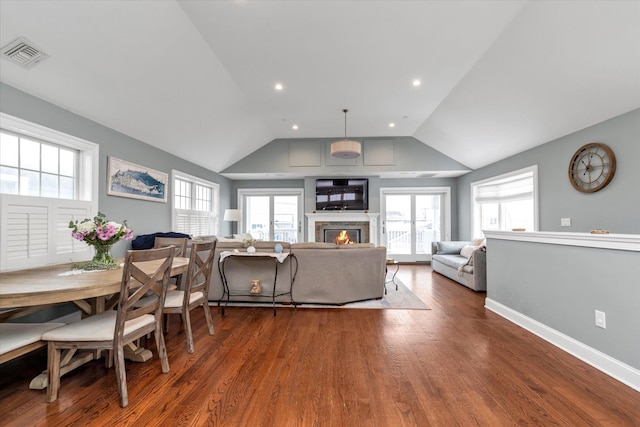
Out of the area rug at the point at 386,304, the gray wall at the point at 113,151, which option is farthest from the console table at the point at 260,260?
the gray wall at the point at 113,151

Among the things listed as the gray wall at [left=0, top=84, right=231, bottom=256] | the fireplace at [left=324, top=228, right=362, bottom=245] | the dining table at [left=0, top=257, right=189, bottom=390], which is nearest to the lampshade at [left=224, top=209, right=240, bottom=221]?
the gray wall at [left=0, top=84, right=231, bottom=256]

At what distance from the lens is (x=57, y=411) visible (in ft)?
5.25

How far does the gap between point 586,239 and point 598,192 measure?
1855 millimetres

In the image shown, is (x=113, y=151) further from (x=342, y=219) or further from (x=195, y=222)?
(x=342, y=219)

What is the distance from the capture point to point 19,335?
163cm

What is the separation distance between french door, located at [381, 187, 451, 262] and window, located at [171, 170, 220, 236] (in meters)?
4.42

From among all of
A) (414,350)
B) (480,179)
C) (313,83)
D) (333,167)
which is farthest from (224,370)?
(480,179)

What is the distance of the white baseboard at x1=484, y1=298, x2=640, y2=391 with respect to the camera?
73.7 inches

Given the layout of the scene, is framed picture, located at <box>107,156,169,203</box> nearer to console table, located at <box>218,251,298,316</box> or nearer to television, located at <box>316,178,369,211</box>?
console table, located at <box>218,251,298,316</box>

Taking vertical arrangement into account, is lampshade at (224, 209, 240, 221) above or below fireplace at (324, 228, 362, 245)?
above

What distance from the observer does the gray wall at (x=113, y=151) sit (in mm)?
2568

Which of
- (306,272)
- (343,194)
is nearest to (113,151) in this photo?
(306,272)

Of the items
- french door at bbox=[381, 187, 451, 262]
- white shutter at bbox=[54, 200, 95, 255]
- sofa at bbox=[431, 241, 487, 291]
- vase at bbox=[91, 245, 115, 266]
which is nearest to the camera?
vase at bbox=[91, 245, 115, 266]

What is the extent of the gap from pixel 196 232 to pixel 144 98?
303cm
